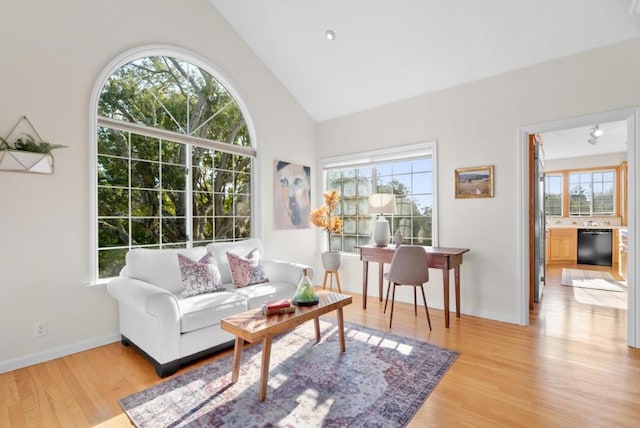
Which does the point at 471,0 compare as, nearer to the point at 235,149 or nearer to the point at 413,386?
the point at 235,149

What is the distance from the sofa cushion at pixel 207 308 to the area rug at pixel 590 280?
216 inches

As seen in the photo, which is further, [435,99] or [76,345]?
[435,99]

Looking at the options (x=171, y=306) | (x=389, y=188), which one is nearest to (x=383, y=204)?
(x=389, y=188)

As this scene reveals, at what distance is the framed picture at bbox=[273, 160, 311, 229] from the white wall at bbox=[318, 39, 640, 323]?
155cm

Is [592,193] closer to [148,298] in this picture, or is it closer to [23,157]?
[148,298]

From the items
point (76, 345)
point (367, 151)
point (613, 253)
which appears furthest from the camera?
point (613, 253)

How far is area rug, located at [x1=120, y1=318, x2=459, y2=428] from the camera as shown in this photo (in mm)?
1894

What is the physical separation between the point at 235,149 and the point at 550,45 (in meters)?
3.69

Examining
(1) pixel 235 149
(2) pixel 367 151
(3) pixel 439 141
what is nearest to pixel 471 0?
(3) pixel 439 141

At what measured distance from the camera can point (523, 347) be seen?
288 cm

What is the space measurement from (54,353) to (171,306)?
1.30 metres

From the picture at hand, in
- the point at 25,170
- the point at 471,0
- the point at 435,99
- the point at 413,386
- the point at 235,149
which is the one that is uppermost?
the point at 471,0

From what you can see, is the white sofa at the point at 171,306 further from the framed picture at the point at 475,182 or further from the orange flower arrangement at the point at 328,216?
the framed picture at the point at 475,182

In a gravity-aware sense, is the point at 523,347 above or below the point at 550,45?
below
